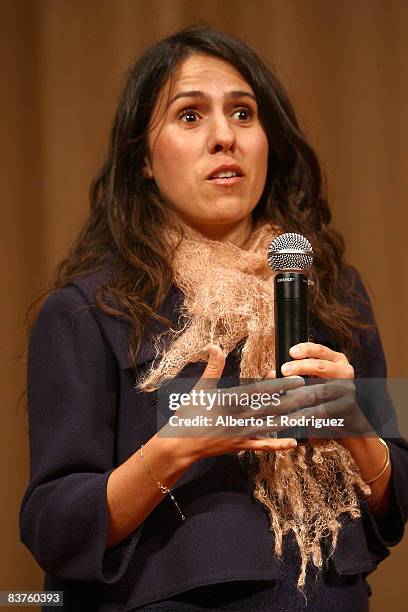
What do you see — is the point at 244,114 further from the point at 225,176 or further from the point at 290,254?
the point at 290,254

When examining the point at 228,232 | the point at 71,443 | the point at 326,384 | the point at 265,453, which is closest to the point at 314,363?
the point at 326,384

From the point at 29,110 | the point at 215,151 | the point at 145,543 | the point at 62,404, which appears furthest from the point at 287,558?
the point at 29,110

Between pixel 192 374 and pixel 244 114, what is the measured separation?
447mm

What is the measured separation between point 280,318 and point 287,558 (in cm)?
37

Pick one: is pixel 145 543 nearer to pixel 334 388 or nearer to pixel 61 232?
pixel 334 388

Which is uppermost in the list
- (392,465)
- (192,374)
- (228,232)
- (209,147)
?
(209,147)

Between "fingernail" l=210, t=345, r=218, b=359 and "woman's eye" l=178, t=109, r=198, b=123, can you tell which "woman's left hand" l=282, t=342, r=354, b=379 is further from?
"woman's eye" l=178, t=109, r=198, b=123

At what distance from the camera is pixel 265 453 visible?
118 centimetres

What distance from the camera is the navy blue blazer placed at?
1099 mm

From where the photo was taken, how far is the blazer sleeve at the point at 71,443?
1098 mm

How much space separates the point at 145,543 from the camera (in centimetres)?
114

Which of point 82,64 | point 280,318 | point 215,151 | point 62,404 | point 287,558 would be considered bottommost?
point 287,558

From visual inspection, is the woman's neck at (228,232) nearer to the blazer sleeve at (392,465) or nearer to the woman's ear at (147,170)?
the woman's ear at (147,170)

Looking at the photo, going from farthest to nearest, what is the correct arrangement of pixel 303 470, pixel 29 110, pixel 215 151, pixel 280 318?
pixel 29 110
pixel 215 151
pixel 303 470
pixel 280 318
